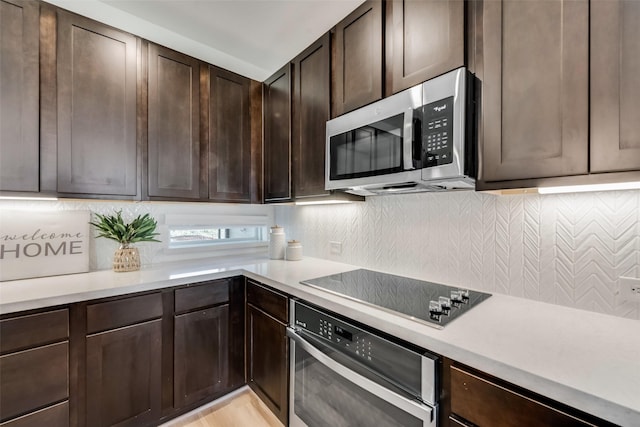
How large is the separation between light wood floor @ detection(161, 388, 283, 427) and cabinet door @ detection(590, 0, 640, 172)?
199 centimetres

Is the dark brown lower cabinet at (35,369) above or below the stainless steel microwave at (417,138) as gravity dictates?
below

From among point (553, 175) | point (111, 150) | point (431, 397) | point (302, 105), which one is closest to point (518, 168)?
point (553, 175)

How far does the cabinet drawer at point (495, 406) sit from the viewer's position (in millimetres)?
667

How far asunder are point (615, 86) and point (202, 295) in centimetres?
202

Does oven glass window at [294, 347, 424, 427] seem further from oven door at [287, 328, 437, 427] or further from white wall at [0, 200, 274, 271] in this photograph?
white wall at [0, 200, 274, 271]

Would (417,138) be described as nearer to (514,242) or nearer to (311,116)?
(514,242)

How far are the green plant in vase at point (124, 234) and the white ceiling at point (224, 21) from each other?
1.26 m

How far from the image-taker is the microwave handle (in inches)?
46.1

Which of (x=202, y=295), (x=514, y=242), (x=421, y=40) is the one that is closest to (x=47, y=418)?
(x=202, y=295)

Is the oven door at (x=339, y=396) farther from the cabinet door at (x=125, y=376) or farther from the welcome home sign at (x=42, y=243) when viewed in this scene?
the welcome home sign at (x=42, y=243)

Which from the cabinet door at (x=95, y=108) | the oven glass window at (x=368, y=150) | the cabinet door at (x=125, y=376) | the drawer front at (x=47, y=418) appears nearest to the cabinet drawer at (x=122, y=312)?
the cabinet door at (x=125, y=376)

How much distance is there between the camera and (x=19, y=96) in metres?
1.38

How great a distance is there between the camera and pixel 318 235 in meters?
2.25

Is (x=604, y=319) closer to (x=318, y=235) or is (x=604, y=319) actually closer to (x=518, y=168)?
(x=518, y=168)
